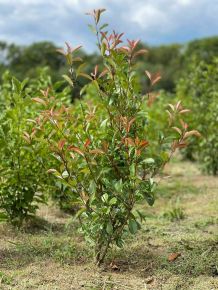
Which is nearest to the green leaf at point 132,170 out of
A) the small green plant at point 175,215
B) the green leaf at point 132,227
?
the green leaf at point 132,227

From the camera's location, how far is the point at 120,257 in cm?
420

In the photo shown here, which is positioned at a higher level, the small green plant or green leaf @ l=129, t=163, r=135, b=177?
green leaf @ l=129, t=163, r=135, b=177

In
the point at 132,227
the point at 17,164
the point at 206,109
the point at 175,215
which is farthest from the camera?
the point at 206,109

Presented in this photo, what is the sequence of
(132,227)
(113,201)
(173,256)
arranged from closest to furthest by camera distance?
(113,201)
(132,227)
(173,256)

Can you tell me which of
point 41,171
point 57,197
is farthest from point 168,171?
point 41,171

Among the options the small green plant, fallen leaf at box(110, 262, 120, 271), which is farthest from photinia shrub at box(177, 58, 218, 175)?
fallen leaf at box(110, 262, 120, 271)

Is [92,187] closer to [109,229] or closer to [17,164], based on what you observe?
[109,229]

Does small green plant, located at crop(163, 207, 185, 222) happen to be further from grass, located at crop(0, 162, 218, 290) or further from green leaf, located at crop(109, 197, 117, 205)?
green leaf, located at crop(109, 197, 117, 205)

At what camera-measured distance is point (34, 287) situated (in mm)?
3553

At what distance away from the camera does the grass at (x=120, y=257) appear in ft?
12.0

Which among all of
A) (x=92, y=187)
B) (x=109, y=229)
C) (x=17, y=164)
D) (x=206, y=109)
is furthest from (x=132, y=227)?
(x=206, y=109)

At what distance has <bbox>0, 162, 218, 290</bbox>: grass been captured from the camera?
3.67 meters

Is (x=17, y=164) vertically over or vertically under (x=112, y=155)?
under

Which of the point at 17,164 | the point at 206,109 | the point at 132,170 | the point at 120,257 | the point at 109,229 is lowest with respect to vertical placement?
the point at 120,257
